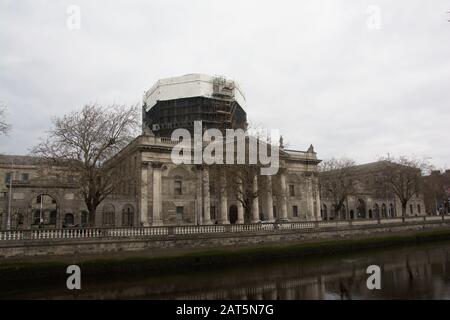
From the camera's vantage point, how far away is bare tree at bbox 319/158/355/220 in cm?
5553

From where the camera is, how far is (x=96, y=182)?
28172 millimetres

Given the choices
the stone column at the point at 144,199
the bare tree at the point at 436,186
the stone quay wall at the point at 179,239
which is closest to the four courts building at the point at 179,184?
the stone column at the point at 144,199

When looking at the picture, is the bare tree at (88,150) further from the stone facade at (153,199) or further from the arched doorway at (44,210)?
the arched doorway at (44,210)

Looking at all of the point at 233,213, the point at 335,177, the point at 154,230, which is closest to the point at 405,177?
the point at 335,177

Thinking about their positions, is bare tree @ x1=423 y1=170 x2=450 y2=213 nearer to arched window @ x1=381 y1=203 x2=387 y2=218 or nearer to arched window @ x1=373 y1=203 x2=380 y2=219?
arched window @ x1=381 y1=203 x2=387 y2=218

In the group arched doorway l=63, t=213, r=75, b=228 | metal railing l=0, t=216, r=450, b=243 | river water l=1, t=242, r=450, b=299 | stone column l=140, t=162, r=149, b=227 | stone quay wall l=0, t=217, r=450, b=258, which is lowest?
river water l=1, t=242, r=450, b=299

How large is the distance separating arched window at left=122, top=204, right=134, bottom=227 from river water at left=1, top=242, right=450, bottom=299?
24682 millimetres

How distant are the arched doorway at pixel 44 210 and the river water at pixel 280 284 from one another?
3644 centimetres

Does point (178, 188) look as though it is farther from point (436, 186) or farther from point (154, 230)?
point (436, 186)

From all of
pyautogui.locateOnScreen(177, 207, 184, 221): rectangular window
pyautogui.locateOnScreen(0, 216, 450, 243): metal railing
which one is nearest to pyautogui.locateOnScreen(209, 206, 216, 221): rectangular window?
pyautogui.locateOnScreen(177, 207, 184, 221): rectangular window

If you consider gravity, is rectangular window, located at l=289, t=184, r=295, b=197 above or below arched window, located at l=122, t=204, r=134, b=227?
A: above

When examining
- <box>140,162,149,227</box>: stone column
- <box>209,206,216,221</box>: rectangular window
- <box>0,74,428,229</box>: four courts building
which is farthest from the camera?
<box>209,206,216,221</box>: rectangular window

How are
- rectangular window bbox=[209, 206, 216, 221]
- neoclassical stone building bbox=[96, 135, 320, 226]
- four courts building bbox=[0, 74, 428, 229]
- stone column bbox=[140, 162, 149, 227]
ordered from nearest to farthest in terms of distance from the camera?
four courts building bbox=[0, 74, 428, 229] < stone column bbox=[140, 162, 149, 227] < neoclassical stone building bbox=[96, 135, 320, 226] < rectangular window bbox=[209, 206, 216, 221]

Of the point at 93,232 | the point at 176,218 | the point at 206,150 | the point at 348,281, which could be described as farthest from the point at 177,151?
the point at 348,281
